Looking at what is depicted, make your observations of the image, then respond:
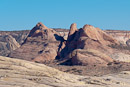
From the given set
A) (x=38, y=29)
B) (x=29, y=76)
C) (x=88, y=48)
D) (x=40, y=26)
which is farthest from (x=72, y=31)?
(x=29, y=76)

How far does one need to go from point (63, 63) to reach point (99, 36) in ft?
42.1

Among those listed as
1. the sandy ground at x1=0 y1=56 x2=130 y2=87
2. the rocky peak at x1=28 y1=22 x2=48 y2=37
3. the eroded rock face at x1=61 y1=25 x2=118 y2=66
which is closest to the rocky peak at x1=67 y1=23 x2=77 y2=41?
the eroded rock face at x1=61 y1=25 x2=118 y2=66

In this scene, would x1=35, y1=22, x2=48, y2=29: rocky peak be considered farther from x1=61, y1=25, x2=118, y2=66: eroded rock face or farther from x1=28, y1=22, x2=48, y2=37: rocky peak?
x1=61, y1=25, x2=118, y2=66: eroded rock face

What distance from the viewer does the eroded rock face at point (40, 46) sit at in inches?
2254

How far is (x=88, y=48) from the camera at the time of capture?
53531 mm

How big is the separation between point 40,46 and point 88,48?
10.5m

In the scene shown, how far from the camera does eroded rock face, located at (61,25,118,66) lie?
48.4m

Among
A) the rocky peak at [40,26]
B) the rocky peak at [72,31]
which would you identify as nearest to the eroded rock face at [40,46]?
the rocky peak at [40,26]

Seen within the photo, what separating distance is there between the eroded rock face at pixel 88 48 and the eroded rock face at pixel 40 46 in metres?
2.11

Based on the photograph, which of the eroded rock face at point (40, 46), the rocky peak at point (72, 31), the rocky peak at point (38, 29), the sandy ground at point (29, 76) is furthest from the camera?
the rocky peak at point (38, 29)

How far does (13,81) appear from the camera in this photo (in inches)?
655

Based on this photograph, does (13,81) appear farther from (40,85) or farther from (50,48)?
(50,48)

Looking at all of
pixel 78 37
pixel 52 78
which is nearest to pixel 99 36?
pixel 78 37

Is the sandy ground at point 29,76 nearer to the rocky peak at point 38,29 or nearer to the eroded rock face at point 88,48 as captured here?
the eroded rock face at point 88,48
